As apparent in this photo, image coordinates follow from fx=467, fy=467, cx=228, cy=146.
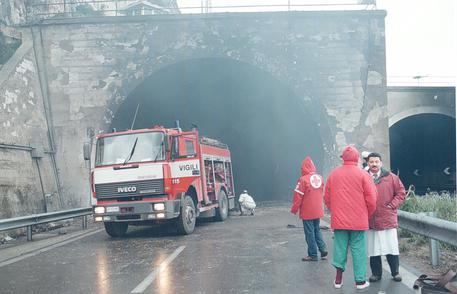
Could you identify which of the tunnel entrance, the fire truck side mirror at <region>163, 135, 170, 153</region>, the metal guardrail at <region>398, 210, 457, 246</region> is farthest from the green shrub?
the tunnel entrance

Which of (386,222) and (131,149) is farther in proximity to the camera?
(131,149)

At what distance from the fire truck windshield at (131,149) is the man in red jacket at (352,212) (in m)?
6.11

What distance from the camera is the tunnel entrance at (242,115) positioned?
1983cm

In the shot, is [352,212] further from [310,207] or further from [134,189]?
[134,189]

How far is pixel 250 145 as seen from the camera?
85.5 ft

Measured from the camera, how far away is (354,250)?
224 inches

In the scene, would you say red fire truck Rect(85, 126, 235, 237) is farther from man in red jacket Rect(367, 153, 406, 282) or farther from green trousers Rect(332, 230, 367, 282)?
man in red jacket Rect(367, 153, 406, 282)

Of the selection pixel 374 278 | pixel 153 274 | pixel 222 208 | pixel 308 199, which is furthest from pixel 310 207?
pixel 222 208

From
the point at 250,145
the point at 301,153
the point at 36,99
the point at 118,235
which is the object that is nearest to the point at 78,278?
the point at 118,235

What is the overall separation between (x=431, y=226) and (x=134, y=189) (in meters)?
6.64

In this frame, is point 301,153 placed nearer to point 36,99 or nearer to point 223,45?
point 223,45

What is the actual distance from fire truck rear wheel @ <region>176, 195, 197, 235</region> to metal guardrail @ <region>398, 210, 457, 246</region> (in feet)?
16.8

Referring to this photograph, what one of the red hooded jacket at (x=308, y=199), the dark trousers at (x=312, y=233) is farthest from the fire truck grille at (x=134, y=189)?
the dark trousers at (x=312, y=233)

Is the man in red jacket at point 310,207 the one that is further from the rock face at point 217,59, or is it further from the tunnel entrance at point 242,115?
the tunnel entrance at point 242,115
